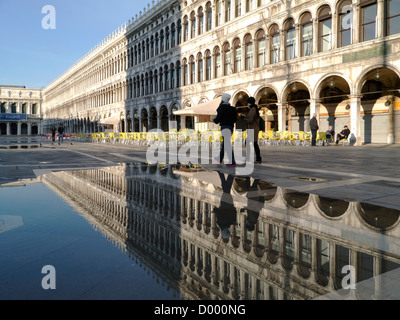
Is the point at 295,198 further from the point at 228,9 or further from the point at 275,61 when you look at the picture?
the point at 228,9

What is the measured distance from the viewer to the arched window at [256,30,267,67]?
2838cm

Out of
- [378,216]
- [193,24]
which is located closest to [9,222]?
[378,216]

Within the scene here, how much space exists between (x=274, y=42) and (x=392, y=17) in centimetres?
924

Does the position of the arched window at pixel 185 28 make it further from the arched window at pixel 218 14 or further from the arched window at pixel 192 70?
the arched window at pixel 218 14

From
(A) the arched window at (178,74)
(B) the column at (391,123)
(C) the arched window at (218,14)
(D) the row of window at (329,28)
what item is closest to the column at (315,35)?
(D) the row of window at (329,28)

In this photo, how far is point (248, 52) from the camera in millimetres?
30000

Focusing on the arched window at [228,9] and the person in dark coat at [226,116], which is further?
the arched window at [228,9]

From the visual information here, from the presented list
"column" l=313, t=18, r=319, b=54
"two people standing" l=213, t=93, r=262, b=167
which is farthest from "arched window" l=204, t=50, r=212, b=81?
"two people standing" l=213, t=93, r=262, b=167

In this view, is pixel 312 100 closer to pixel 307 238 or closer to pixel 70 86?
pixel 307 238

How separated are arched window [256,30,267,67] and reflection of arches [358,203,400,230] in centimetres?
2543

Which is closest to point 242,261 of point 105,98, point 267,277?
point 267,277

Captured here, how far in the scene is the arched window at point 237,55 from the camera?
3080cm

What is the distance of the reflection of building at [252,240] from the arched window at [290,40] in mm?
22870

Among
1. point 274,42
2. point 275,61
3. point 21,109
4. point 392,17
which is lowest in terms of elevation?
point 275,61
